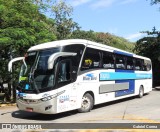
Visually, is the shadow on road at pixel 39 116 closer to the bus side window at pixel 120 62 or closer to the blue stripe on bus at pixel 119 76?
the blue stripe on bus at pixel 119 76

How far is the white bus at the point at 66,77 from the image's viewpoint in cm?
1207

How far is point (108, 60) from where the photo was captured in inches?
636

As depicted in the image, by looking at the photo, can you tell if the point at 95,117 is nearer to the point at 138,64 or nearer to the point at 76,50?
the point at 76,50

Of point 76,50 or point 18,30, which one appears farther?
point 18,30

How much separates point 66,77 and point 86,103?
203 centimetres

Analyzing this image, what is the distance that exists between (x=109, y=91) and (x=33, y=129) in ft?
20.7

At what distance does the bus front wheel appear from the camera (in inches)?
549

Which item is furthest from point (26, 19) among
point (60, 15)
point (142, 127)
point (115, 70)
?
point (60, 15)

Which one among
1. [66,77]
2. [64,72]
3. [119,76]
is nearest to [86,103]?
[66,77]

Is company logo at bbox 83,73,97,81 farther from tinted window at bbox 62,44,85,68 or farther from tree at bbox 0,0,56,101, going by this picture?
tree at bbox 0,0,56,101

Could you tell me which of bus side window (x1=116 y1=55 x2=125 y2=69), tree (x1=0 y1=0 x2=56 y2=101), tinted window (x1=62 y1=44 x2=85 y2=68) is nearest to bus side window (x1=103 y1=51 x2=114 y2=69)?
bus side window (x1=116 y1=55 x2=125 y2=69)

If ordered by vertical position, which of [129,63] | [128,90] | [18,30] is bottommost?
[128,90]

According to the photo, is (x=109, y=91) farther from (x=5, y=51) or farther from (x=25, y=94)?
(x=5, y=51)

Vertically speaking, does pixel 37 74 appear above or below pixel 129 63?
below
